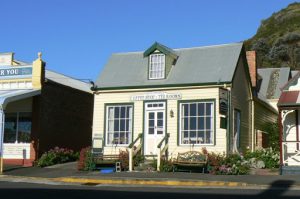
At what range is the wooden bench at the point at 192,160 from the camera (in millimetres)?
19453

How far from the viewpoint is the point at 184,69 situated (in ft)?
76.1

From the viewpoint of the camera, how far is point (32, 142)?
23.6m

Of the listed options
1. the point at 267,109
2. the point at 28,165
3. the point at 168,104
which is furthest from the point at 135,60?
the point at 267,109

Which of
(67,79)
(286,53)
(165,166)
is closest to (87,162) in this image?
(165,166)

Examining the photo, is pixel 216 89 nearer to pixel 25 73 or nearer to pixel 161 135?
pixel 161 135

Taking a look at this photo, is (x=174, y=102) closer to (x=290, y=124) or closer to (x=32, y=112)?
(x=290, y=124)

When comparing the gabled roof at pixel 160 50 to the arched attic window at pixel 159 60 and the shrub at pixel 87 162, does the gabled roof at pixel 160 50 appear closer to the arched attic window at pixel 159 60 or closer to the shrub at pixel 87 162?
the arched attic window at pixel 159 60

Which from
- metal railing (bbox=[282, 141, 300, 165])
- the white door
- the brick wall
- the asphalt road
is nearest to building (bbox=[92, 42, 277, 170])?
the white door

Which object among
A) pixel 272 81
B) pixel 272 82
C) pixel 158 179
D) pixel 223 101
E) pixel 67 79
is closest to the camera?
pixel 158 179

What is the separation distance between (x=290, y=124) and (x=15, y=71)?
13.3 m

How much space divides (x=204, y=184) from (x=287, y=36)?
67343 millimetres

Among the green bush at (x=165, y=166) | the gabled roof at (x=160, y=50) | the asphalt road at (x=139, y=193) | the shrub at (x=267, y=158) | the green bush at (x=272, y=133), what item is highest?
the gabled roof at (x=160, y=50)

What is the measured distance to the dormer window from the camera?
2325 cm

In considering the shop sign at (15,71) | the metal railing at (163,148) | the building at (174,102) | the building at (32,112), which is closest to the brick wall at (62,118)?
the building at (32,112)
